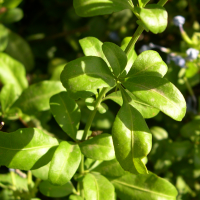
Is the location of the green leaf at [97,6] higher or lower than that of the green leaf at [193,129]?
higher

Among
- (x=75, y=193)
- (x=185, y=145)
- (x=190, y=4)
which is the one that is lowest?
(x=185, y=145)

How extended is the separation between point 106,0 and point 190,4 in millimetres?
1424

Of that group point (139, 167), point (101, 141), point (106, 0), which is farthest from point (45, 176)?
point (106, 0)

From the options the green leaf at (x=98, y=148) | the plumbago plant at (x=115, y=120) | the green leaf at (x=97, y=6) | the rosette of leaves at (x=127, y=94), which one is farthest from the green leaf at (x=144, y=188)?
the green leaf at (x=97, y=6)

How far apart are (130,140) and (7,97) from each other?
76cm

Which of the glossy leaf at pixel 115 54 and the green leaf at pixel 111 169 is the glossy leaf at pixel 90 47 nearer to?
the glossy leaf at pixel 115 54

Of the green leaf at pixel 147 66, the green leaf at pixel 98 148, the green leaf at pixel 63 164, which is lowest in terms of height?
the green leaf at pixel 98 148

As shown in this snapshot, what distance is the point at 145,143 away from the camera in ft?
2.19

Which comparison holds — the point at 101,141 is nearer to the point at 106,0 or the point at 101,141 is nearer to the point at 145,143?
the point at 145,143

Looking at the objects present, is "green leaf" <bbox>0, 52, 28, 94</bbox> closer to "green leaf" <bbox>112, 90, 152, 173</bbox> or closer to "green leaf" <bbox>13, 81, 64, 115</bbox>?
"green leaf" <bbox>13, 81, 64, 115</bbox>

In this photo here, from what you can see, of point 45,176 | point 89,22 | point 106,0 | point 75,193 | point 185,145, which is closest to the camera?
point 106,0

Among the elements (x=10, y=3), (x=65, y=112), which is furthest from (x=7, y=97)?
(x=10, y=3)

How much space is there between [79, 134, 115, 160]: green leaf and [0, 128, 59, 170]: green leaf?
0.37 feet

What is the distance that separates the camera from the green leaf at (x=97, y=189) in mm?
→ 890
